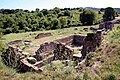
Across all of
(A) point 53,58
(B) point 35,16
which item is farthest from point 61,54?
(B) point 35,16

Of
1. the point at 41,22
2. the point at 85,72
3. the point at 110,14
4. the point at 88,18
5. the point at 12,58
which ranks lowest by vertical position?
the point at 41,22

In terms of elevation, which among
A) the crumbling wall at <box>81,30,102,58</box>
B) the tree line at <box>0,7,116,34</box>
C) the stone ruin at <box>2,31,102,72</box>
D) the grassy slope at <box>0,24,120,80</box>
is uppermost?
the grassy slope at <box>0,24,120,80</box>

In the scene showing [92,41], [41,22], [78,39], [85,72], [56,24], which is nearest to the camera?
[85,72]

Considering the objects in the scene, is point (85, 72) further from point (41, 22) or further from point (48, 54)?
point (41, 22)

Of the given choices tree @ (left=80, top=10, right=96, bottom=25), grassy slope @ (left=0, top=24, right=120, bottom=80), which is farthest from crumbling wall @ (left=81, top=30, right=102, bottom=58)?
tree @ (left=80, top=10, right=96, bottom=25)

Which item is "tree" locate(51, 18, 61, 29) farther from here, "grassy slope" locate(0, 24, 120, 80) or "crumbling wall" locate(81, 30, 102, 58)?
"grassy slope" locate(0, 24, 120, 80)

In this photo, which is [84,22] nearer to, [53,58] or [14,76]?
[53,58]

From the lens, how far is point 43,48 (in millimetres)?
31828

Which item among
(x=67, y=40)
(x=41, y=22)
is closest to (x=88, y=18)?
(x=41, y=22)

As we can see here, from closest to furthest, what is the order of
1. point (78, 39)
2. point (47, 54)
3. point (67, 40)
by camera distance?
point (47, 54)
point (67, 40)
point (78, 39)

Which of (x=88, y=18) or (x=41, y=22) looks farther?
(x=41, y=22)

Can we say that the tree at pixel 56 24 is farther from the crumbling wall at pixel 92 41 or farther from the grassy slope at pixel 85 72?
the grassy slope at pixel 85 72

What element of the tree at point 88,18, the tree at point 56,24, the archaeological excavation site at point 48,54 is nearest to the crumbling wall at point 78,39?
the archaeological excavation site at point 48,54

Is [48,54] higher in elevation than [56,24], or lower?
higher
